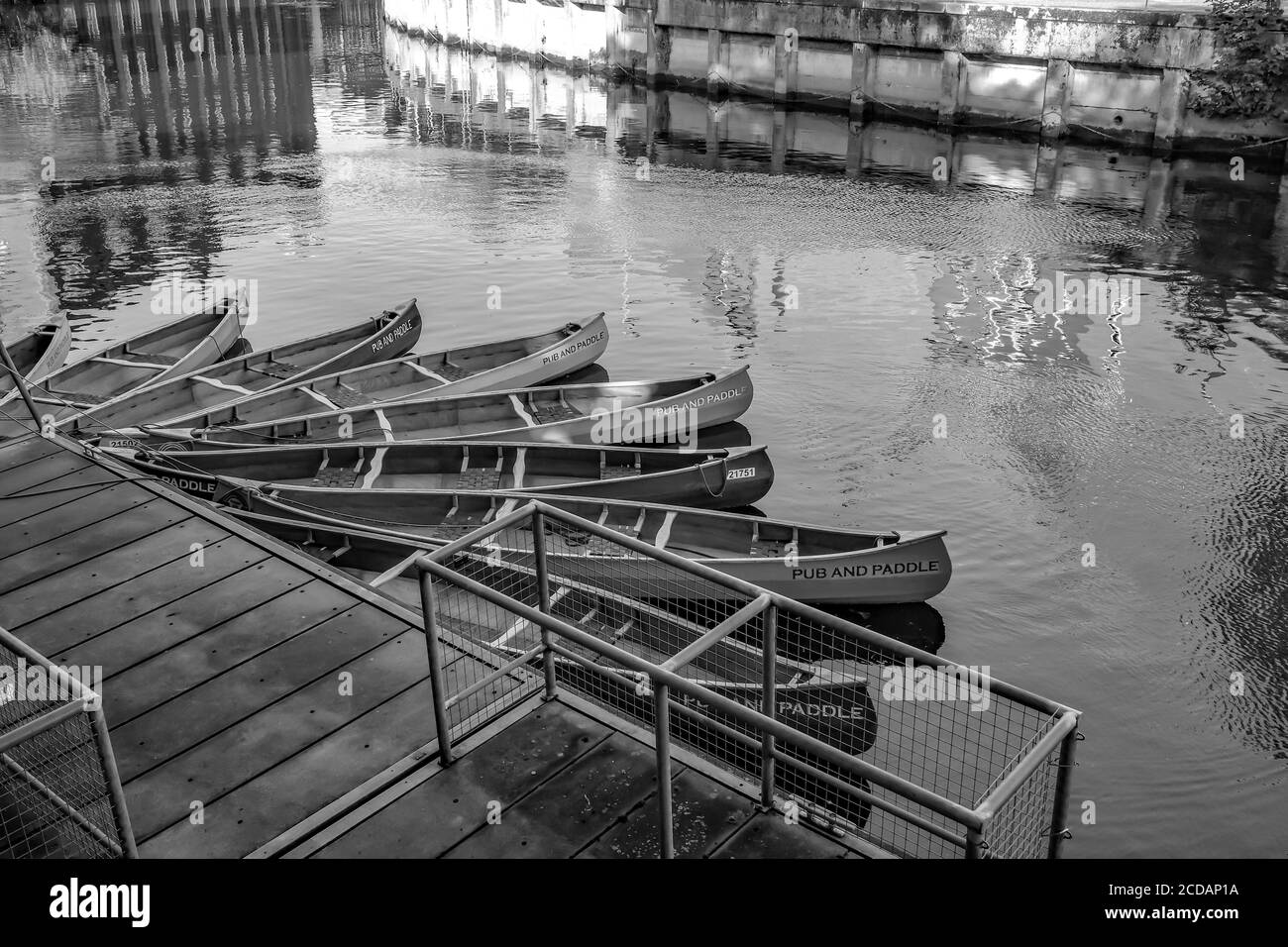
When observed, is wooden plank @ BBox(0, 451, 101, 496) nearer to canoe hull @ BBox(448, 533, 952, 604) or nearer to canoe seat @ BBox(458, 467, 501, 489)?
canoe hull @ BBox(448, 533, 952, 604)

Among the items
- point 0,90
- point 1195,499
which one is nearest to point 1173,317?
point 1195,499

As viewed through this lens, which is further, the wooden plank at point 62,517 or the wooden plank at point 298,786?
the wooden plank at point 62,517

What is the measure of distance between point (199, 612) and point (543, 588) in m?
4.02

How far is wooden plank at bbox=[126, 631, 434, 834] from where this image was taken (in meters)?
8.42

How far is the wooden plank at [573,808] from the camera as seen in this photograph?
25.3 ft

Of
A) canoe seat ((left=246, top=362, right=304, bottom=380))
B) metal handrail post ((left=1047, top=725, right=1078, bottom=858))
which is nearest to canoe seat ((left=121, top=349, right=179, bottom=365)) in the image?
canoe seat ((left=246, top=362, right=304, bottom=380))

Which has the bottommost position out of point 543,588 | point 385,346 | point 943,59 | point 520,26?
point 385,346

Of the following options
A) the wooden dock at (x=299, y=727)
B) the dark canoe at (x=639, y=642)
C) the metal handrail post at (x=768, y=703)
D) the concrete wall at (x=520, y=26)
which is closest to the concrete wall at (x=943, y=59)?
the concrete wall at (x=520, y=26)

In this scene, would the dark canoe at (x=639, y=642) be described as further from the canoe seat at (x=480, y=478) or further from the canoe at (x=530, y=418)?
the canoe at (x=530, y=418)

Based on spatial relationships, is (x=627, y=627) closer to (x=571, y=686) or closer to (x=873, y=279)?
(x=571, y=686)

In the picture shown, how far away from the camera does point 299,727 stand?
913 cm

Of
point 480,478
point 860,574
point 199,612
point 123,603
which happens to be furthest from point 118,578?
point 860,574

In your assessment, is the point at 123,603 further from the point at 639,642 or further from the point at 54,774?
the point at 639,642

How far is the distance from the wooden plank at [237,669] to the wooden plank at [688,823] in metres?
3.03
